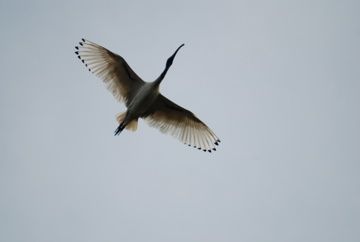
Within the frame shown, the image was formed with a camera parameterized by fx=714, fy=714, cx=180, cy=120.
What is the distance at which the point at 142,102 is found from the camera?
18.2 m

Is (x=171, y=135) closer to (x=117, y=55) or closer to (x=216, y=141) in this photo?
(x=216, y=141)

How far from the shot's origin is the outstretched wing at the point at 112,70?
18203 millimetres

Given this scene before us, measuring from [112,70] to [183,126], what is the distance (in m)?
2.50

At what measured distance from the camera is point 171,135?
19.3m

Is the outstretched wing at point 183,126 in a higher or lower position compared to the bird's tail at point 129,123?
higher

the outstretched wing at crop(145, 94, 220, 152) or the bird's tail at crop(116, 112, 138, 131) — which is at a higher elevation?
the outstretched wing at crop(145, 94, 220, 152)

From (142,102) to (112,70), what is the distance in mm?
1190

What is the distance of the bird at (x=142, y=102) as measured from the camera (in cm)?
1820

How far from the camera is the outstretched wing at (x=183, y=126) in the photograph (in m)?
19.1

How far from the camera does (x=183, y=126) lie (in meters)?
19.3

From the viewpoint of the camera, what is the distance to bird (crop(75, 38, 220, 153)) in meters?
18.2

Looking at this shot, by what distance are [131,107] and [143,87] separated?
60 centimetres

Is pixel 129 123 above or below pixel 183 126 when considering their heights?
below

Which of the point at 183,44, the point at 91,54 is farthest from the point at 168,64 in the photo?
the point at 91,54
